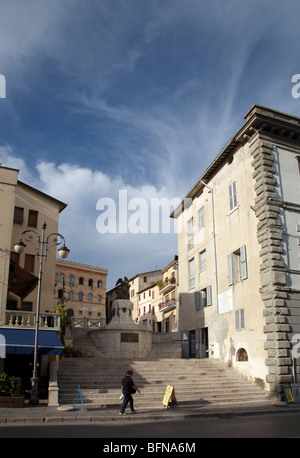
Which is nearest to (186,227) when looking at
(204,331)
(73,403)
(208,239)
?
(208,239)

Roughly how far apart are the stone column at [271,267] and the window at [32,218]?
47.9ft

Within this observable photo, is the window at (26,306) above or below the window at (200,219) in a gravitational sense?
below

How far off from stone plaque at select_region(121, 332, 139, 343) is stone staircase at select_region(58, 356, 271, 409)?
2.69 metres

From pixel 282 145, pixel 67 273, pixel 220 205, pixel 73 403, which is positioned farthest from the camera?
pixel 67 273

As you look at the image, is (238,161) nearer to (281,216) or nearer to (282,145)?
(282,145)

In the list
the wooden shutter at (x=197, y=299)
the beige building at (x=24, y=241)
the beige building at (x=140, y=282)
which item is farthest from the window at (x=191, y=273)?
the beige building at (x=140, y=282)

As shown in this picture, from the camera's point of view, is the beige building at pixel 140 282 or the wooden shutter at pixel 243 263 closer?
the wooden shutter at pixel 243 263

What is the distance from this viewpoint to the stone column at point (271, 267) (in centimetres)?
1834

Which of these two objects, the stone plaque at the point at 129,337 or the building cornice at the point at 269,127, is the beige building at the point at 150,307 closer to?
the stone plaque at the point at 129,337

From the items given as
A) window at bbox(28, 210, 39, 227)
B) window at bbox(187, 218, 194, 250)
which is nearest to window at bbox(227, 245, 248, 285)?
window at bbox(187, 218, 194, 250)

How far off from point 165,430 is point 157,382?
850 cm

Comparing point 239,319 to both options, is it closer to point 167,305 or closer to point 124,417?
point 124,417
